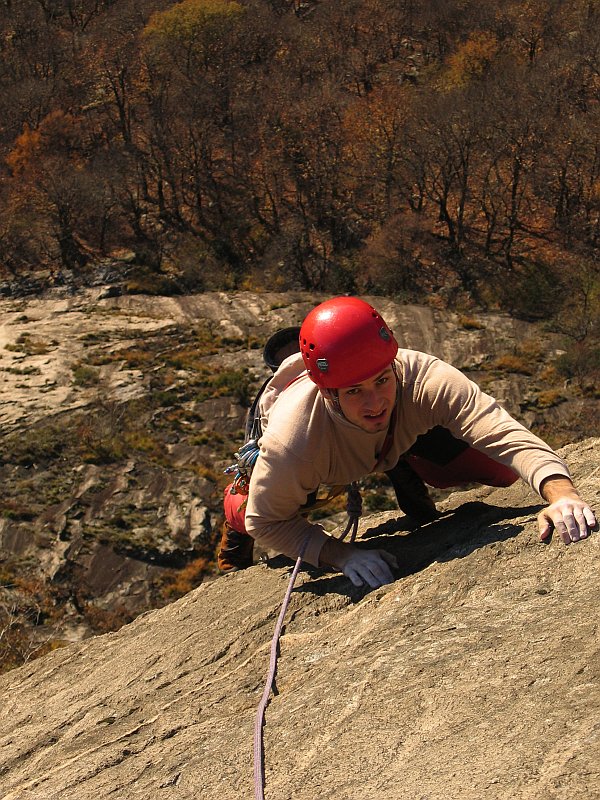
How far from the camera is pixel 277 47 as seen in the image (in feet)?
168

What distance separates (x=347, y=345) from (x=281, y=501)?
0.76 meters

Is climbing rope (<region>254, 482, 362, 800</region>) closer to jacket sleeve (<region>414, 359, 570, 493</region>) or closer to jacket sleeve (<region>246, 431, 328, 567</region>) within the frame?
jacket sleeve (<region>246, 431, 328, 567</region>)

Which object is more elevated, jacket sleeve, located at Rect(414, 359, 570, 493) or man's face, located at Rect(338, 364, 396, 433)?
man's face, located at Rect(338, 364, 396, 433)

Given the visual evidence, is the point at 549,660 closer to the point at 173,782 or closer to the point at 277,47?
the point at 173,782

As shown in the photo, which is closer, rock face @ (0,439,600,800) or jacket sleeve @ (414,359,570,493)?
rock face @ (0,439,600,800)

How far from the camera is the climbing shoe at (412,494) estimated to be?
4.38 m

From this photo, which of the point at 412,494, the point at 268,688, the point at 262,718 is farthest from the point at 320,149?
the point at 262,718

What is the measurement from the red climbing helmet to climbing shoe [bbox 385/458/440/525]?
1.29m

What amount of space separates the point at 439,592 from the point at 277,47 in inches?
2085

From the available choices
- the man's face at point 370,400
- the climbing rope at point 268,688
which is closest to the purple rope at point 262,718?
the climbing rope at point 268,688

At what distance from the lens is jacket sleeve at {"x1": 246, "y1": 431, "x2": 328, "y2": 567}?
3.34 meters

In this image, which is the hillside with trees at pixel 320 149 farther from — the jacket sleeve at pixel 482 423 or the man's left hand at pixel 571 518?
the man's left hand at pixel 571 518

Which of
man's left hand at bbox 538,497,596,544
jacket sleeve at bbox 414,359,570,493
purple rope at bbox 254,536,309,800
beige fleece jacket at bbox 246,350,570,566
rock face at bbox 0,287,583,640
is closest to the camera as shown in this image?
purple rope at bbox 254,536,309,800

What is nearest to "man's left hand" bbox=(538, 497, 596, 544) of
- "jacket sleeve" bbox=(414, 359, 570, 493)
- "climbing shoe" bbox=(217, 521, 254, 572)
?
"jacket sleeve" bbox=(414, 359, 570, 493)
